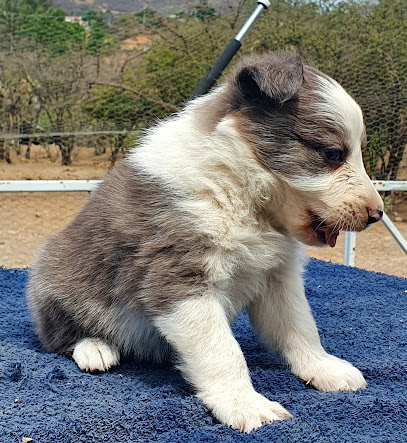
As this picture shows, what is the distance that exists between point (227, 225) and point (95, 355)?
937mm

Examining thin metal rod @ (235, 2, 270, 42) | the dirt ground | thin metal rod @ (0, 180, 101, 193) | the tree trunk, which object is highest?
thin metal rod @ (235, 2, 270, 42)

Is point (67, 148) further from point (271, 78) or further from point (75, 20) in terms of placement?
point (271, 78)

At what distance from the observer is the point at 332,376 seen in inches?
109

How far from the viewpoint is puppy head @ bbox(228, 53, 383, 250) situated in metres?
2.49

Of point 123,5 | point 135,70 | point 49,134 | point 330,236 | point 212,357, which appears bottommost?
point 49,134

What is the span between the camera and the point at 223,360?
238 centimetres

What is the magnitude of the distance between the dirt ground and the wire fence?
32mm

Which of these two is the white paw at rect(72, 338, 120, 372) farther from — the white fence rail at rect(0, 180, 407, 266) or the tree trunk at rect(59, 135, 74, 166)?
the tree trunk at rect(59, 135, 74, 166)

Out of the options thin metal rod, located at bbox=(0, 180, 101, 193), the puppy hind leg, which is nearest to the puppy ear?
the puppy hind leg

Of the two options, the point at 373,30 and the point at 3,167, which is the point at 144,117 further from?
the point at 373,30

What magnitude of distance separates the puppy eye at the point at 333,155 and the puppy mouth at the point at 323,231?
24 centimetres

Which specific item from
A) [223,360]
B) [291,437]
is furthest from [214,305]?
[291,437]

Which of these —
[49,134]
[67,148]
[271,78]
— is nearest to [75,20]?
[49,134]

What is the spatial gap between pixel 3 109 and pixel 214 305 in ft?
23.6
